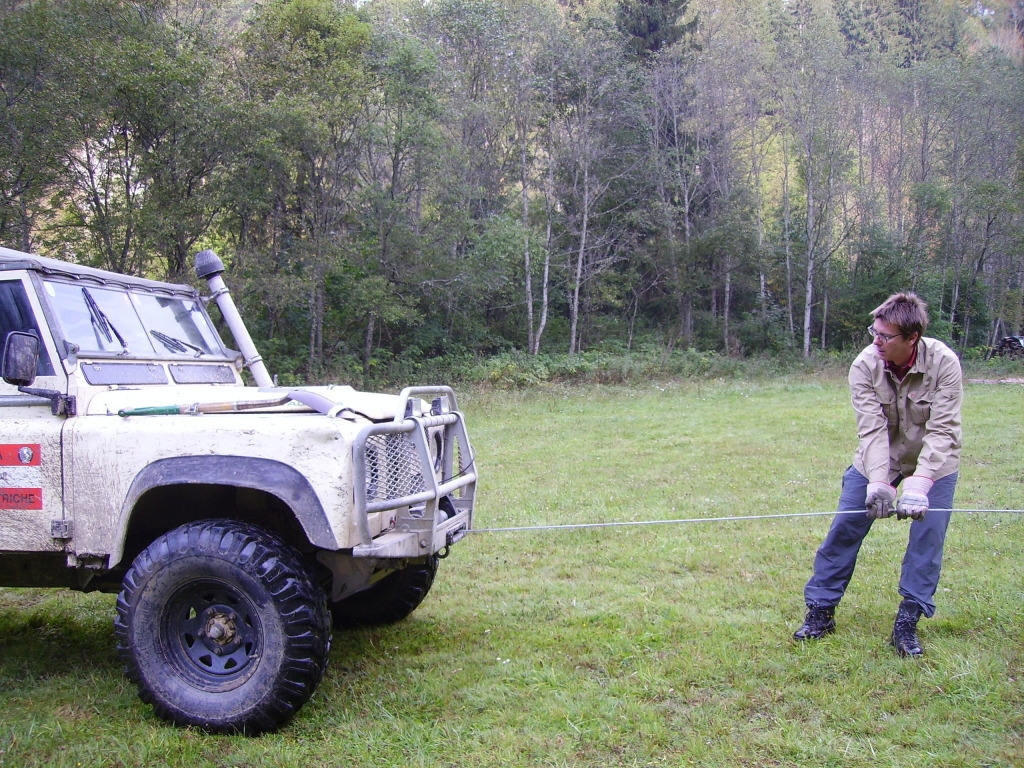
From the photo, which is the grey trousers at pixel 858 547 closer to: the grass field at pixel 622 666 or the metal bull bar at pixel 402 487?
the grass field at pixel 622 666

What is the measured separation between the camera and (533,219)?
30.9 m

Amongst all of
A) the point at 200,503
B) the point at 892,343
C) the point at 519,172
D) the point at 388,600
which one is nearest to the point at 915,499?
the point at 892,343

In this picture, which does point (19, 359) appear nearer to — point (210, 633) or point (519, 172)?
point (210, 633)

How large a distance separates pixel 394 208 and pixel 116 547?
21500mm

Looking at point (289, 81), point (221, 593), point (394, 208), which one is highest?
point (289, 81)

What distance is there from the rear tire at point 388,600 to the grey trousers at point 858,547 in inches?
87.1

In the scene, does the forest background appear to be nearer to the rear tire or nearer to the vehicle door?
the vehicle door

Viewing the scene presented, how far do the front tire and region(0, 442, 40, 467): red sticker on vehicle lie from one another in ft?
2.31

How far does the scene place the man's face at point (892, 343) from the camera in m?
4.06

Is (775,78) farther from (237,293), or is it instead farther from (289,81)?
(237,293)

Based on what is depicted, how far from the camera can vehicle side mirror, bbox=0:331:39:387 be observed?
3.64m

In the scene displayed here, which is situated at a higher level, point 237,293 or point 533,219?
point 533,219

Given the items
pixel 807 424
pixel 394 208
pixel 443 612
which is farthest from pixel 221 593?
pixel 394 208

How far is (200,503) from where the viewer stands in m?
4.04
